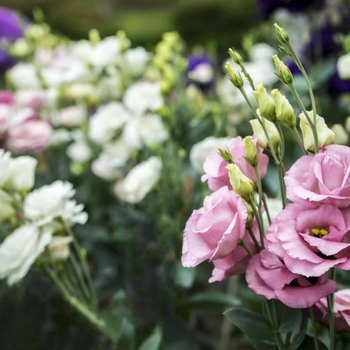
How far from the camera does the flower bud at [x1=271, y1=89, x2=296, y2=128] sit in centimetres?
28

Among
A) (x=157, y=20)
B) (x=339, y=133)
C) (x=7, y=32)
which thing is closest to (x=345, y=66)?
(x=339, y=133)

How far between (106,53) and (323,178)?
470 mm

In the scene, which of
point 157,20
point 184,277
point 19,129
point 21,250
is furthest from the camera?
point 157,20

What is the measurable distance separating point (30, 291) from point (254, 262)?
1.34ft

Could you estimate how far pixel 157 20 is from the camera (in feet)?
11.2

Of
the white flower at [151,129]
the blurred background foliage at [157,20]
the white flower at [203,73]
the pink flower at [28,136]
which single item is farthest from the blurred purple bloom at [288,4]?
the blurred background foliage at [157,20]

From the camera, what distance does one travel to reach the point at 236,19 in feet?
10.5

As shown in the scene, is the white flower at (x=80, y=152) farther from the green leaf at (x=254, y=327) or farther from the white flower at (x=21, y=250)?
the green leaf at (x=254, y=327)

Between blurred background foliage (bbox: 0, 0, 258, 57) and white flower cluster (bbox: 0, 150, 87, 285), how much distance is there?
257 cm

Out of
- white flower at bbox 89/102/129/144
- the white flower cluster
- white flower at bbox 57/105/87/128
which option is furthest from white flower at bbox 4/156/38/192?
white flower at bbox 57/105/87/128

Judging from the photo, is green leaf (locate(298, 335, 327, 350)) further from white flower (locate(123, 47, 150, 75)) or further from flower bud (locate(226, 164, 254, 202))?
white flower (locate(123, 47, 150, 75))

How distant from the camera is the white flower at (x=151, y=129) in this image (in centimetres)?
64

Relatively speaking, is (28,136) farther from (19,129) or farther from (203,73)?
(203,73)

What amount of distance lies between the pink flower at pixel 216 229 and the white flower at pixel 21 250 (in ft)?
0.57
